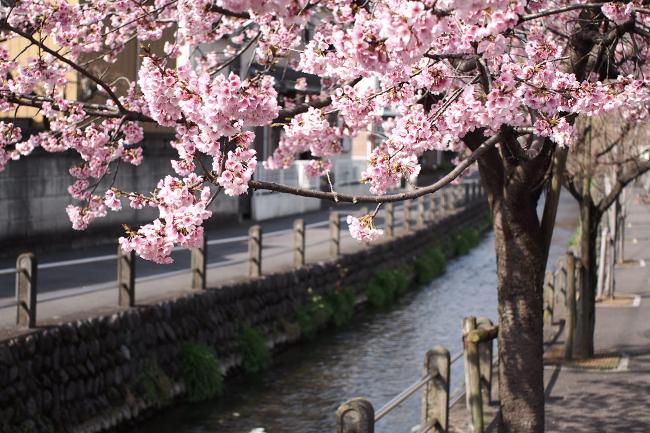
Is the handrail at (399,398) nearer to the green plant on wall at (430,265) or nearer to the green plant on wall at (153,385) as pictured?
the green plant on wall at (153,385)

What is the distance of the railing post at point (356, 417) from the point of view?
650 cm

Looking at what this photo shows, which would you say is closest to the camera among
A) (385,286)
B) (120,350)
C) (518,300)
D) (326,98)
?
(326,98)

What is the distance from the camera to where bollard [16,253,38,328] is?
1177cm

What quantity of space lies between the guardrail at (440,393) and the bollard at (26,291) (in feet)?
14.3

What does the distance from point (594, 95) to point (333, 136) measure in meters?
4.56

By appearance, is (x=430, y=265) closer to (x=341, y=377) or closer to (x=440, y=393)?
(x=341, y=377)

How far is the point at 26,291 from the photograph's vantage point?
38.7 feet

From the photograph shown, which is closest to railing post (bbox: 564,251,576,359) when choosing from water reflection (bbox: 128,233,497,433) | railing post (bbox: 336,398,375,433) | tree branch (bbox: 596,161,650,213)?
tree branch (bbox: 596,161,650,213)

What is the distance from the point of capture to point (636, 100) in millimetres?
7695

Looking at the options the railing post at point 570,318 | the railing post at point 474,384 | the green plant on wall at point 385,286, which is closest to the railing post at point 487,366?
the railing post at point 474,384

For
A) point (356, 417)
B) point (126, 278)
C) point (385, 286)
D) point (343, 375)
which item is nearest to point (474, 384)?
point (356, 417)

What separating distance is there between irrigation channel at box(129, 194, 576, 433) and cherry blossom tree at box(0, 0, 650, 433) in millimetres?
3987

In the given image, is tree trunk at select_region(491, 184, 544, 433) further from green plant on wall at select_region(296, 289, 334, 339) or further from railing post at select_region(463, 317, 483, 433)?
green plant on wall at select_region(296, 289, 334, 339)

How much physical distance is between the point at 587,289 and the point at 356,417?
9.43 metres
